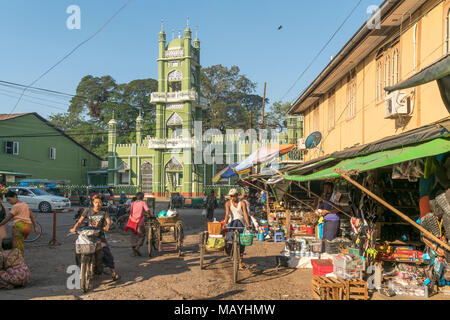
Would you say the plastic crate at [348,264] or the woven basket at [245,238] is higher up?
the woven basket at [245,238]

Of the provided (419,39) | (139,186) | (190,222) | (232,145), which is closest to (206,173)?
(232,145)

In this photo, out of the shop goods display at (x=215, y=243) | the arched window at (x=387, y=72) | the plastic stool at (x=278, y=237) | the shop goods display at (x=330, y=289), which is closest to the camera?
the shop goods display at (x=330, y=289)

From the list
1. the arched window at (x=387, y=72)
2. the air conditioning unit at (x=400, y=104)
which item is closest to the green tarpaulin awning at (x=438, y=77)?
the air conditioning unit at (x=400, y=104)

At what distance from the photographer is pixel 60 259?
9664 millimetres

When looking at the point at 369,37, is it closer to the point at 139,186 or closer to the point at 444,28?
the point at 444,28

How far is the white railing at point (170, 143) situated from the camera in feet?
135

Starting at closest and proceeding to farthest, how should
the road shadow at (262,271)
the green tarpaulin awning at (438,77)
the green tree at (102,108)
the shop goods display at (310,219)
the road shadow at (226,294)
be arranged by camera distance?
the green tarpaulin awning at (438,77)
the road shadow at (226,294)
the road shadow at (262,271)
the shop goods display at (310,219)
the green tree at (102,108)

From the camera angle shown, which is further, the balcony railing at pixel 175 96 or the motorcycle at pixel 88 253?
the balcony railing at pixel 175 96

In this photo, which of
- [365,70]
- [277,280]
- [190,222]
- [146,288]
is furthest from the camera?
[190,222]

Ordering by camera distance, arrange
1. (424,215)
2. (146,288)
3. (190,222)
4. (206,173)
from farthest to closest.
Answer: (206,173), (190,222), (146,288), (424,215)

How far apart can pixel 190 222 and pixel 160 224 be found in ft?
32.5

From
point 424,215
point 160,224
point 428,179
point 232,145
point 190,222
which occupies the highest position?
point 232,145

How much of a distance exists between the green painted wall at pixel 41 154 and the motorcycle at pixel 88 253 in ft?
109

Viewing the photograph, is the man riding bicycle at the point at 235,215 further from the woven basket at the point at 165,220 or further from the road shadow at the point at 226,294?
the woven basket at the point at 165,220
